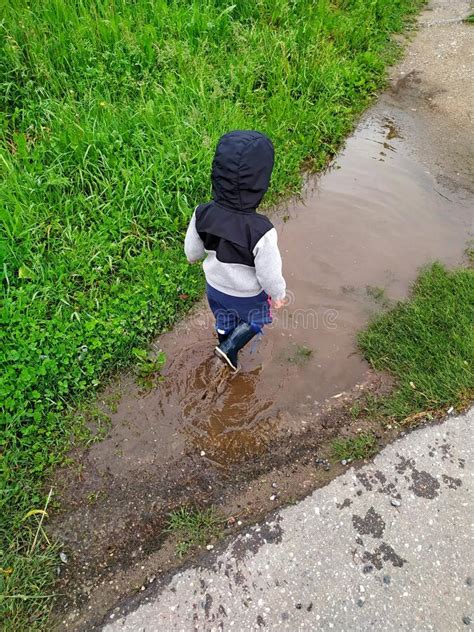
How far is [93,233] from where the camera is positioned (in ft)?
11.6

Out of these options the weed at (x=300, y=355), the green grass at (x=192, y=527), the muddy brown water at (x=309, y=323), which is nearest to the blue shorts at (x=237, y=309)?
the muddy brown water at (x=309, y=323)

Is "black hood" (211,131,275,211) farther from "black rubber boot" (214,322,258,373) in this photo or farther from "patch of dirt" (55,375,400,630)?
"patch of dirt" (55,375,400,630)

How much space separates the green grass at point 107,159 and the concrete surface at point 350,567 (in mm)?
803

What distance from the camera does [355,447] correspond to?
2650 millimetres

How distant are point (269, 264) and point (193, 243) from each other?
48cm

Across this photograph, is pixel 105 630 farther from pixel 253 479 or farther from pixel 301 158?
pixel 301 158

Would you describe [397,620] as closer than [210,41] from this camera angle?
Yes

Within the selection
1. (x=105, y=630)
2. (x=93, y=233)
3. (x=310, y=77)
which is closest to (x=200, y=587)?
(x=105, y=630)

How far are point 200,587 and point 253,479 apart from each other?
0.62m

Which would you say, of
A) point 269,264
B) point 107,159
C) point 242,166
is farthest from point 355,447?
point 107,159

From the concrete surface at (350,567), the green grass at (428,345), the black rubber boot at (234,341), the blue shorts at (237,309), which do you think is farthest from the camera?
the green grass at (428,345)

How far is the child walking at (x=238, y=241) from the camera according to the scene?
1884mm

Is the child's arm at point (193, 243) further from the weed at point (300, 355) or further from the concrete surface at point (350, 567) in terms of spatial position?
the concrete surface at point (350, 567)

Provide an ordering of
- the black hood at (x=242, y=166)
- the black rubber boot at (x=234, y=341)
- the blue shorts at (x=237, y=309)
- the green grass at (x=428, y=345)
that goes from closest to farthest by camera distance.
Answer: the black hood at (x=242, y=166), the blue shorts at (x=237, y=309), the black rubber boot at (x=234, y=341), the green grass at (x=428, y=345)
